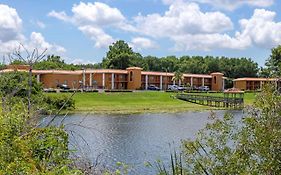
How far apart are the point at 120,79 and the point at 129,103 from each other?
29.4 m

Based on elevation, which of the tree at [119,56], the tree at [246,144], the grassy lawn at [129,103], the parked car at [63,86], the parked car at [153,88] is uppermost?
the tree at [119,56]

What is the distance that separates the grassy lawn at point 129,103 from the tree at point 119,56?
33.3m

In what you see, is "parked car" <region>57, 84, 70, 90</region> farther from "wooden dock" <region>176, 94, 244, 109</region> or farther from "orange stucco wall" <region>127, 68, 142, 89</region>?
"wooden dock" <region>176, 94, 244, 109</region>

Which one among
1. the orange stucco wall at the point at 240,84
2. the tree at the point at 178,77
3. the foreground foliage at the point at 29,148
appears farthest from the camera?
the orange stucco wall at the point at 240,84

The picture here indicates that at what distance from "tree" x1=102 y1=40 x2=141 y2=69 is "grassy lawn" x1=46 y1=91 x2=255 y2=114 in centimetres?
3335

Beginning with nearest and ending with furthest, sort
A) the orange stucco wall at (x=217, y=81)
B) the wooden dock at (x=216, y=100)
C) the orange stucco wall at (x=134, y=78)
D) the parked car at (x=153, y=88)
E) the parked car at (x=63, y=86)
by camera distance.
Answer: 1. the wooden dock at (x=216, y=100)
2. the parked car at (x=63, y=86)
3. the orange stucco wall at (x=134, y=78)
4. the parked car at (x=153, y=88)
5. the orange stucco wall at (x=217, y=81)

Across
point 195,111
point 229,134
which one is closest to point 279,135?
point 229,134

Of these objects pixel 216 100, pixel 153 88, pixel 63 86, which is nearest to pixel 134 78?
pixel 153 88

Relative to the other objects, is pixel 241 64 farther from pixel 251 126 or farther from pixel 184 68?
pixel 251 126

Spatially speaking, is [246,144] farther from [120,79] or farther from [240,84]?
[240,84]

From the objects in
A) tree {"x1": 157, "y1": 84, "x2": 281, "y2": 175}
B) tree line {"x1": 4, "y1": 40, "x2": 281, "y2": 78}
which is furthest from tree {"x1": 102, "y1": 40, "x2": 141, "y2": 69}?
tree {"x1": 157, "y1": 84, "x2": 281, "y2": 175}

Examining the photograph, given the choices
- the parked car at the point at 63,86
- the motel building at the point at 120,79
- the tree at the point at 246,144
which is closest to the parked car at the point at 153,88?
the motel building at the point at 120,79

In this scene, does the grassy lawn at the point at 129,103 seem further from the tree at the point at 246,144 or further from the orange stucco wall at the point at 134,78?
the tree at the point at 246,144

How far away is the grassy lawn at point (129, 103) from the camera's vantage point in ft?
216
